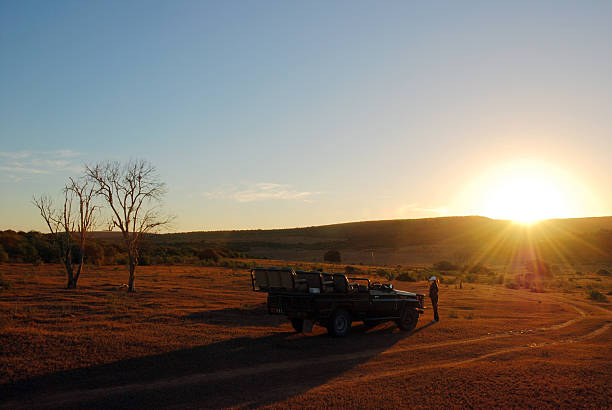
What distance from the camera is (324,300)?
1388cm

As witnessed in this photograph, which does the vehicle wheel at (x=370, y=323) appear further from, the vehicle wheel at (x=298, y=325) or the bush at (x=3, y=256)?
the bush at (x=3, y=256)

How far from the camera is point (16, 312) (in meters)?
15.1

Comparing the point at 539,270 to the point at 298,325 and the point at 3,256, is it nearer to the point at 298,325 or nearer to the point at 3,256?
the point at 298,325

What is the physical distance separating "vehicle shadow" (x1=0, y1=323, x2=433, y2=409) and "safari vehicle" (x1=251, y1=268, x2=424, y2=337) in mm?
1057

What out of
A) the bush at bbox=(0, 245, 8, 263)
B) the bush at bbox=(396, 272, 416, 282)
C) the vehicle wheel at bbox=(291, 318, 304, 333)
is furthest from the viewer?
the bush at bbox=(0, 245, 8, 263)

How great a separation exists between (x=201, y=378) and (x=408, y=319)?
8.49 metres

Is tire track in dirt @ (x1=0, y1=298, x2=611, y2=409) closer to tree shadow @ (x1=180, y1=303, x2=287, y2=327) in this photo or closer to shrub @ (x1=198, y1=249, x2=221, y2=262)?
tree shadow @ (x1=180, y1=303, x2=287, y2=327)

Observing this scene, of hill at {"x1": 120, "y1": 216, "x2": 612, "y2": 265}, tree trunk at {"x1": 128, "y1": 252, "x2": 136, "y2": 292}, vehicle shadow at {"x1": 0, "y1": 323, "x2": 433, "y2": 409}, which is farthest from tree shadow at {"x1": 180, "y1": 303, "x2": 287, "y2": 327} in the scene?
hill at {"x1": 120, "y1": 216, "x2": 612, "y2": 265}

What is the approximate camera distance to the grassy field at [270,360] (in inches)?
327

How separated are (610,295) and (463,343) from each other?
24513 millimetres

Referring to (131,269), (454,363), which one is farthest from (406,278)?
(454,363)

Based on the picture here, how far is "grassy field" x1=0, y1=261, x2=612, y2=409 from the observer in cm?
830

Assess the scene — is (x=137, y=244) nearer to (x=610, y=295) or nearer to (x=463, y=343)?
(x=463, y=343)

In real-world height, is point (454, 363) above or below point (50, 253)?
below
